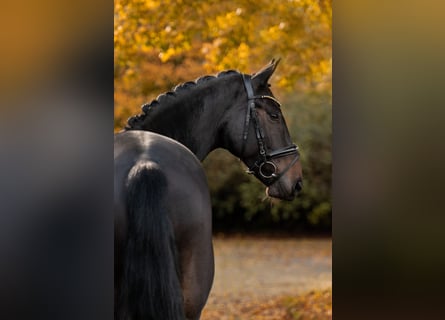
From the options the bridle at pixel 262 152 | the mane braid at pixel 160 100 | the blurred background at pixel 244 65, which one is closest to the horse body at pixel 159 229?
the mane braid at pixel 160 100

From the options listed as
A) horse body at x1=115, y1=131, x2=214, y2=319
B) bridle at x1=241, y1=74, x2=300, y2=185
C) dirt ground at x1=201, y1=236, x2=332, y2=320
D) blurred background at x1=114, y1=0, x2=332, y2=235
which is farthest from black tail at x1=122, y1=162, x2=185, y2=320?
dirt ground at x1=201, y1=236, x2=332, y2=320

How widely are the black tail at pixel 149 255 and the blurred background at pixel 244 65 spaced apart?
4.32 m

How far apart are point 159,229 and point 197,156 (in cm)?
126

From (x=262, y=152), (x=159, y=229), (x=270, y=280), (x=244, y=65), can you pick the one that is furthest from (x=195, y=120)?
(x=270, y=280)

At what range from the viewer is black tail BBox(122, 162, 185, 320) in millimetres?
2713

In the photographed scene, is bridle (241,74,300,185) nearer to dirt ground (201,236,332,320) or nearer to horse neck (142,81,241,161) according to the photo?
horse neck (142,81,241,161)

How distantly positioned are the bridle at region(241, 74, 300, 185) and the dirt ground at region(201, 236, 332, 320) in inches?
141

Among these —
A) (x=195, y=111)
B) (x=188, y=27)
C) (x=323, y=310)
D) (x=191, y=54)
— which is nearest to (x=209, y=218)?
(x=195, y=111)

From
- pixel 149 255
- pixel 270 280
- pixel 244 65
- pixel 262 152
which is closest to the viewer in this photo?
pixel 149 255

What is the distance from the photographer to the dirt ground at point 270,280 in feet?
26.6

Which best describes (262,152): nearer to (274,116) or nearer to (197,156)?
(274,116)

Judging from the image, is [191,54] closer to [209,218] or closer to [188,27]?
[188,27]

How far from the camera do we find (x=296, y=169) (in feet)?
13.9

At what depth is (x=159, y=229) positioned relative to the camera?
9.25 ft
